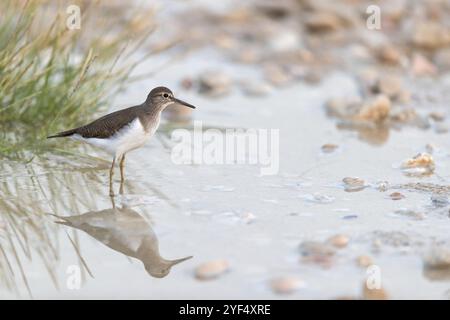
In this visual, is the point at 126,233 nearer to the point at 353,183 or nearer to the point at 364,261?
the point at 364,261

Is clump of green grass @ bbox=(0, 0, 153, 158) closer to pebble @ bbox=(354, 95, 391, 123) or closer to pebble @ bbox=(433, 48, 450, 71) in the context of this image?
pebble @ bbox=(354, 95, 391, 123)

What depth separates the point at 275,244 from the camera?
534cm

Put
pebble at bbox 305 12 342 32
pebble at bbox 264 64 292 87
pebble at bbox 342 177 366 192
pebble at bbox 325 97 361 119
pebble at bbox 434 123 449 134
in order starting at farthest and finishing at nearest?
pebble at bbox 305 12 342 32, pebble at bbox 264 64 292 87, pebble at bbox 325 97 361 119, pebble at bbox 434 123 449 134, pebble at bbox 342 177 366 192

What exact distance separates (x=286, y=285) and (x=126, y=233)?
128cm

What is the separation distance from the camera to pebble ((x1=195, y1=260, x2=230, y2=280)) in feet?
15.9

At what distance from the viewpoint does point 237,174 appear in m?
6.91

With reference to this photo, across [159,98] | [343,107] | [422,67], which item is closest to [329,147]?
[343,107]

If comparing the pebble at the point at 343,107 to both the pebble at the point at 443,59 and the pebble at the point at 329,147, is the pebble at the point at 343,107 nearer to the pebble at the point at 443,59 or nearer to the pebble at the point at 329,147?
the pebble at the point at 329,147

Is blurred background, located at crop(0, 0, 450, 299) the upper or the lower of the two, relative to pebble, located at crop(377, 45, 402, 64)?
lower

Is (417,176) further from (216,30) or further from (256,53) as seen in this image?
(216,30)

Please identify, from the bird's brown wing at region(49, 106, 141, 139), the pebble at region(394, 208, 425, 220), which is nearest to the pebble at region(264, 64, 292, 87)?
the bird's brown wing at region(49, 106, 141, 139)

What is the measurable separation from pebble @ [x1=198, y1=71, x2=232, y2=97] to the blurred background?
18 millimetres

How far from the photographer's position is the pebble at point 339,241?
5283mm
